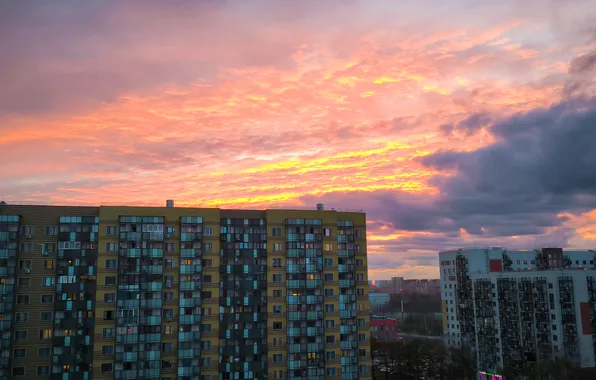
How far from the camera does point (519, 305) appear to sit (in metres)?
126

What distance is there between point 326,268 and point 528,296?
59201 mm

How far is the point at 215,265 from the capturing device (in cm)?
9262

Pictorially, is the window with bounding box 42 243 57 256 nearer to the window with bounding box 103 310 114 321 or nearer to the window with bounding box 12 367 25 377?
the window with bounding box 103 310 114 321

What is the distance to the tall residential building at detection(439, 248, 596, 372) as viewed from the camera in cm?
11575

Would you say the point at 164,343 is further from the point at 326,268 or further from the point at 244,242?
the point at 326,268

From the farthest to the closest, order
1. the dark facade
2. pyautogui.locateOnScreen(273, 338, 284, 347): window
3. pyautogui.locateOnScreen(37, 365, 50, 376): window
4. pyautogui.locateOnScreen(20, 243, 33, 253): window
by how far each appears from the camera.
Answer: pyautogui.locateOnScreen(273, 338, 284, 347): window < the dark facade < pyautogui.locateOnScreen(20, 243, 33, 253): window < pyautogui.locateOnScreen(37, 365, 50, 376): window

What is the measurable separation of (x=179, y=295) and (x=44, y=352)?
2338 cm

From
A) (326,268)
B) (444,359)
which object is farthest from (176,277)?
(444,359)

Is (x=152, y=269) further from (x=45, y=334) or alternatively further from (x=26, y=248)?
(x=26, y=248)

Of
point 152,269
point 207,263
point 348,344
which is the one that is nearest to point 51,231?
point 152,269

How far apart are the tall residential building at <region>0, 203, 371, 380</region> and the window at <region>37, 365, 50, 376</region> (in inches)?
5.9

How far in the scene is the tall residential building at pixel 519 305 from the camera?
380 feet

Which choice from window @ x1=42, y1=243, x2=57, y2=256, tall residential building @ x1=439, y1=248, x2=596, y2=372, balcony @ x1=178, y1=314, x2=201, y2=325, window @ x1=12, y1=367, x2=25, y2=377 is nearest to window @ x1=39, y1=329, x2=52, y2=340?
window @ x1=12, y1=367, x2=25, y2=377

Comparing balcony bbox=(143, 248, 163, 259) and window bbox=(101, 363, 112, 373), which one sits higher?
balcony bbox=(143, 248, 163, 259)
